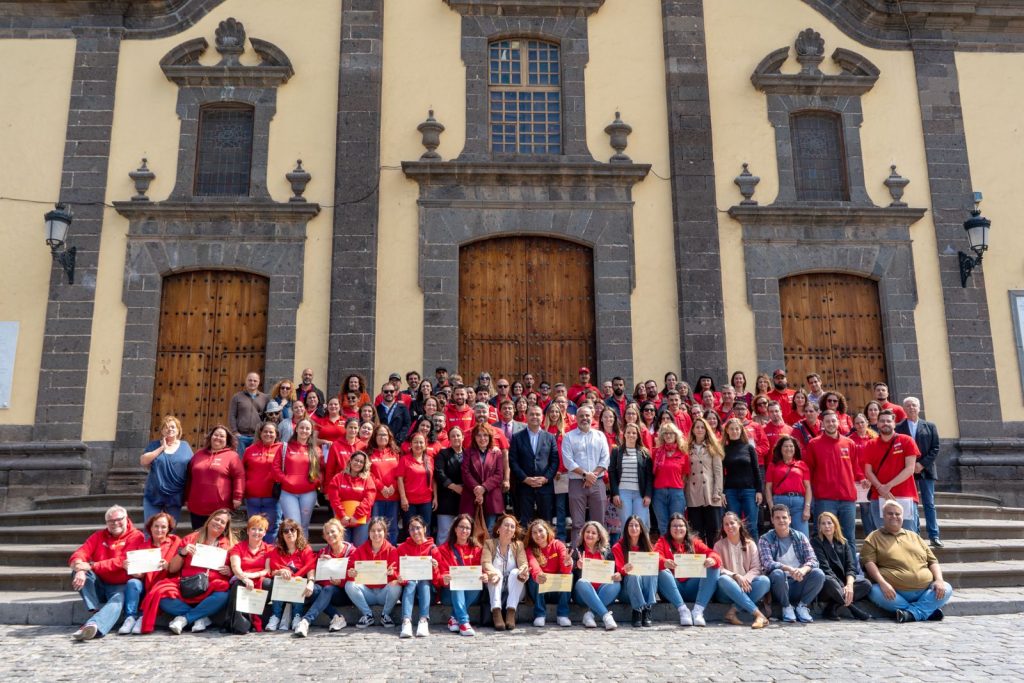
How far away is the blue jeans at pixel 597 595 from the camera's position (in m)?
7.06

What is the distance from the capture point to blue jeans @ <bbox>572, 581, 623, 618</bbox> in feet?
23.2

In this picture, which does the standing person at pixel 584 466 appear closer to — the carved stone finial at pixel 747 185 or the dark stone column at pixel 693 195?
the dark stone column at pixel 693 195

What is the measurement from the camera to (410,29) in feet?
42.6

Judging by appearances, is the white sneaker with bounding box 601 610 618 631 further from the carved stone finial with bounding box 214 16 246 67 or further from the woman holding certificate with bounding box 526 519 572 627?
the carved stone finial with bounding box 214 16 246 67

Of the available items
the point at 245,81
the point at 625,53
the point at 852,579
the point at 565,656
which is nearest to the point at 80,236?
the point at 245,81

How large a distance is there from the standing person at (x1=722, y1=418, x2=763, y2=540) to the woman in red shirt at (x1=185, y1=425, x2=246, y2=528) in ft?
16.2

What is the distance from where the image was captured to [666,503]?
26.4 ft

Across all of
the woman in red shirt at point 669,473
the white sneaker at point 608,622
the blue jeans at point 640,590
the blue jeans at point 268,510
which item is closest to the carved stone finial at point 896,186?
the woman in red shirt at point 669,473

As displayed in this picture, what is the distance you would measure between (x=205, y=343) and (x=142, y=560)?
5526 mm

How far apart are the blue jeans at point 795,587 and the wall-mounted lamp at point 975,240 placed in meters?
7.34

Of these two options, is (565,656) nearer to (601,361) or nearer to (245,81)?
(601,361)

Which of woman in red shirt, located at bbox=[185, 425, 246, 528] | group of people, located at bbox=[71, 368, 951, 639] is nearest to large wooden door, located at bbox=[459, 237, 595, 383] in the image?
group of people, located at bbox=[71, 368, 951, 639]

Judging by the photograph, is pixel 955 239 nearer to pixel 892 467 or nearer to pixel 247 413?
pixel 892 467

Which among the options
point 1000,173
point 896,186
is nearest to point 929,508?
point 896,186
